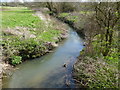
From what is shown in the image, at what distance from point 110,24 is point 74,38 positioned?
372 inches

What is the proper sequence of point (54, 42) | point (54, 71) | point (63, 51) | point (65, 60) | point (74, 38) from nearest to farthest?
point (54, 71) → point (65, 60) → point (63, 51) → point (54, 42) → point (74, 38)

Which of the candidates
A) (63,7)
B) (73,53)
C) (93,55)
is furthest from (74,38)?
(63,7)

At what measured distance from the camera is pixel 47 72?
10.9 m

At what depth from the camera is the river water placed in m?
9.39

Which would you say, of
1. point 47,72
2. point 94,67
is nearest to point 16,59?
point 47,72

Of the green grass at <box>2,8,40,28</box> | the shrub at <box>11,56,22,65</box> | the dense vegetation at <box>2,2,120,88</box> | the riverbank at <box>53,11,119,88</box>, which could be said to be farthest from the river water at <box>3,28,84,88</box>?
the green grass at <box>2,8,40,28</box>

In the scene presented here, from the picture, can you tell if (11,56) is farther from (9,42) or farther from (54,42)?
(54,42)

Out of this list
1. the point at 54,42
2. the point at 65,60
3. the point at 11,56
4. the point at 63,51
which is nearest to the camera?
the point at 11,56

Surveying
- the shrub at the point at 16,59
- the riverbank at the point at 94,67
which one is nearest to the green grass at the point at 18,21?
the shrub at the point at 16,59

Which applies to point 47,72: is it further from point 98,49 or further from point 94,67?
point 98,49

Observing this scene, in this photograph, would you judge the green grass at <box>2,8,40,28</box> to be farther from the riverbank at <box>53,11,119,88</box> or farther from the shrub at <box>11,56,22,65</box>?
the riverbank at <box>53,11,119,88</box>

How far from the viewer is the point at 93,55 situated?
11008mm

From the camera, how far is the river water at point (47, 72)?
939 centimetres

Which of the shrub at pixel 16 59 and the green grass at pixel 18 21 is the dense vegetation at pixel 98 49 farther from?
the green grass at pixel 18 21
